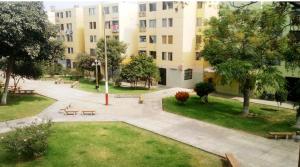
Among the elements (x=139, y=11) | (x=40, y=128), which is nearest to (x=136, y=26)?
(x=139, y=11)

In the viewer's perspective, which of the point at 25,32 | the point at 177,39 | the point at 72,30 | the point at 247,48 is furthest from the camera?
the point at 72,30

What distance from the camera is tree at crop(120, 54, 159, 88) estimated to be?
36.1 meters

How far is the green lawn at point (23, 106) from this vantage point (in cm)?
2394

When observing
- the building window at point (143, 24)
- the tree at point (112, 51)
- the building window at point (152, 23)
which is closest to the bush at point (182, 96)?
the tree at point (112, 51)

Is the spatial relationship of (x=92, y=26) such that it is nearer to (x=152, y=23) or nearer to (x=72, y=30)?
(x=72, y=30)

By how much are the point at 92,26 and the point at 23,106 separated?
27.0m

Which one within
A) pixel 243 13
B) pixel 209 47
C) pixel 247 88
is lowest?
pixel 247 88

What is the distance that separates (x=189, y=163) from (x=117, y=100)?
15771mm

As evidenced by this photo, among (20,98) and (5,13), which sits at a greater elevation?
(5,13)

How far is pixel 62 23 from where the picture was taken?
58.5 meters

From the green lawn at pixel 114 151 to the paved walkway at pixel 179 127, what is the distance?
113 cm

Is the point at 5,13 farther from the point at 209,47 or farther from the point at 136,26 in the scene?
the point at 136,26

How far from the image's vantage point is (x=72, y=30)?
56000 mm

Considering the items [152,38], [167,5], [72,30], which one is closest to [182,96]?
[167,5]
